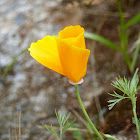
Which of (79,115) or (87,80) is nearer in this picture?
(79,115)

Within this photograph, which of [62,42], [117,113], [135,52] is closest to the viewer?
[62,42]

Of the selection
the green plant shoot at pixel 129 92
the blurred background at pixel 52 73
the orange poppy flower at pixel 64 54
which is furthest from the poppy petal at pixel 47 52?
the blurred background at pixel 52 73

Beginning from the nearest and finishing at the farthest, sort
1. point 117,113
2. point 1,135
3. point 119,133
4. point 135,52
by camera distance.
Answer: point 119,133
point 117,113
point 1,135
point 135,52

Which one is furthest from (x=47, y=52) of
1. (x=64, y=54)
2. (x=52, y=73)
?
(x=52, y=73)

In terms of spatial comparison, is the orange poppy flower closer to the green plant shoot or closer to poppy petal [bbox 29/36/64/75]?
poppy petal [bbox 29/36/64/75]

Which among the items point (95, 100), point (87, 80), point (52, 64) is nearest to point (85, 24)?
point (87, 80)

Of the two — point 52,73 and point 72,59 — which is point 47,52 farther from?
point 52,73

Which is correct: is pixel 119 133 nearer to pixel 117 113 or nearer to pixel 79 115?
pixel 117 113
